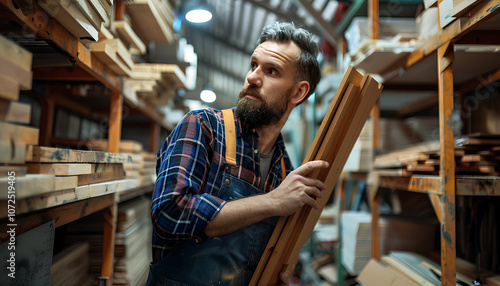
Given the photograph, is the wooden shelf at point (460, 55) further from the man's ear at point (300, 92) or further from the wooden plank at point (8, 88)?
the wooden plank at point (8, 88)

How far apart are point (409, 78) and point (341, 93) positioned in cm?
145

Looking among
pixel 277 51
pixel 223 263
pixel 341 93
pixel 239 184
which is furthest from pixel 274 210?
pixel 277 51

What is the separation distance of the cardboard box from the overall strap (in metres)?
1.36

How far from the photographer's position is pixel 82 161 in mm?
1317

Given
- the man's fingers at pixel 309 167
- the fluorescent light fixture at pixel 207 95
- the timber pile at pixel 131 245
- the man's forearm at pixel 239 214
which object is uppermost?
the fluorescent light fixture at pixel 207 95

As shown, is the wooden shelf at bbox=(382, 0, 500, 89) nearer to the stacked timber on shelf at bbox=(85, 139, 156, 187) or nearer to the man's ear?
the man's ear

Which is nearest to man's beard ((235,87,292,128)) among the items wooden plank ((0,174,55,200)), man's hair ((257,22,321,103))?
man's hair ((257,22,321,103))

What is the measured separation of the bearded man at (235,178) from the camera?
46.6 inches

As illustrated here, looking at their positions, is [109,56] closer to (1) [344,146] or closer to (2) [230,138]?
(2) [230,138]

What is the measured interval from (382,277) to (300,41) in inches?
64.6

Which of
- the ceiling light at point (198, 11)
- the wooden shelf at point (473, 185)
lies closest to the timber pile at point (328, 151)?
the wooden shelf at point (473, 185)

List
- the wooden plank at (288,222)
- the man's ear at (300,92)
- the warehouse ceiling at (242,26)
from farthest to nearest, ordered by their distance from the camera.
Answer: the warehouse ceiling at (242,26) → the man's ear at (300,92) → the wooden plank at (288,222)

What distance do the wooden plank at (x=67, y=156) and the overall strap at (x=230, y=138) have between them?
2.06 ft

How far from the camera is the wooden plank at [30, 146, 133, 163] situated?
3.37 feet
